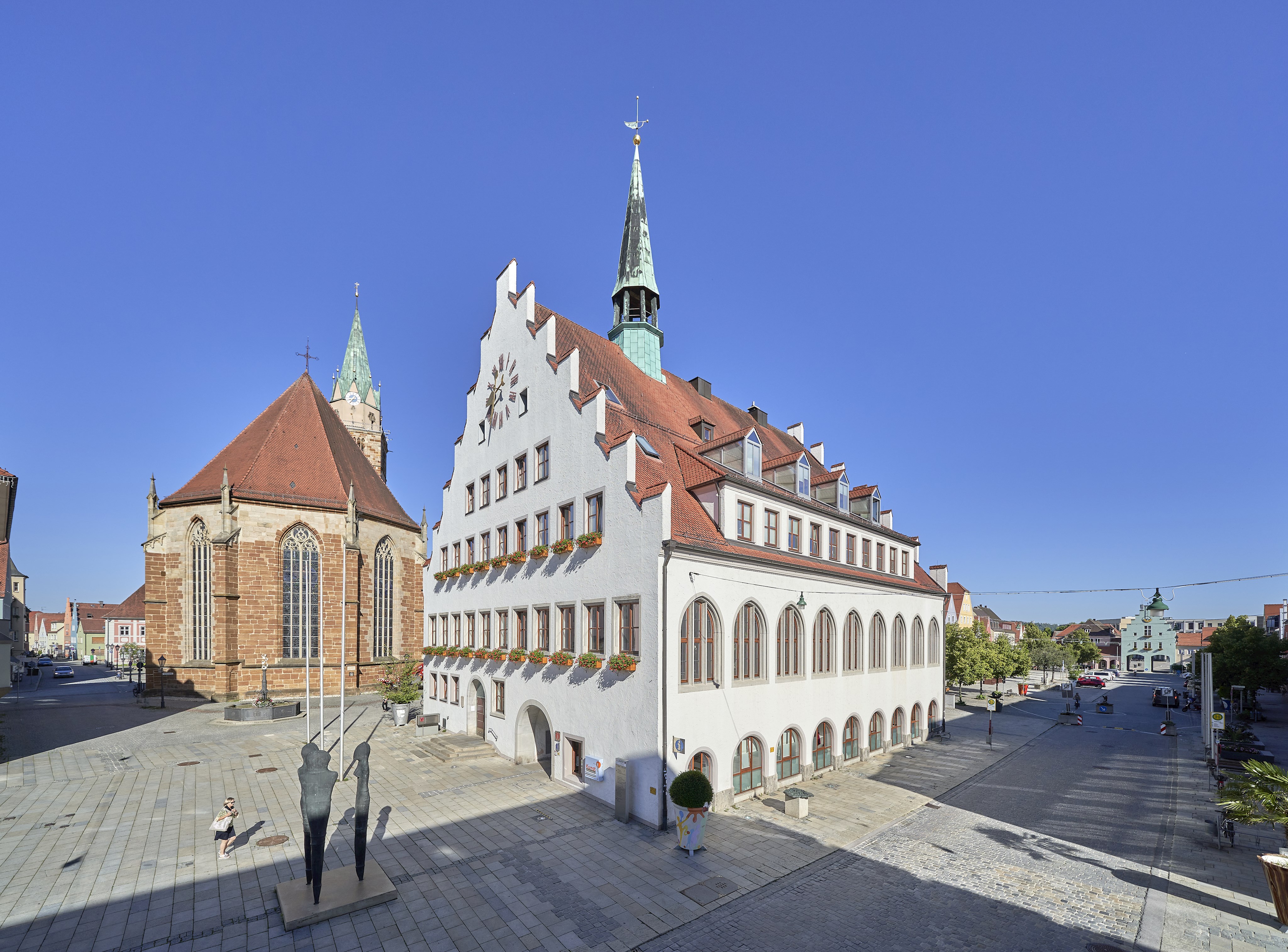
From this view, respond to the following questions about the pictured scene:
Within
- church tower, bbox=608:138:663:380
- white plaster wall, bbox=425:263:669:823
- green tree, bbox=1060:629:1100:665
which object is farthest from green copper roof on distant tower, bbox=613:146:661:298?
green tree, bbox=1060:629:1100:665

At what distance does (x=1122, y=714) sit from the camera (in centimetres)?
4706

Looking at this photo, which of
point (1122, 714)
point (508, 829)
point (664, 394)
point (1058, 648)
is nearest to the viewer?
point (508, 829)

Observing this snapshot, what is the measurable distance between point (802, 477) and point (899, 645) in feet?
35.1

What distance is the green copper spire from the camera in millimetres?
78688

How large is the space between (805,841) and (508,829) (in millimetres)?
7951

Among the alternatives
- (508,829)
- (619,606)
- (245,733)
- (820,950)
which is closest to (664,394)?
(619,606)

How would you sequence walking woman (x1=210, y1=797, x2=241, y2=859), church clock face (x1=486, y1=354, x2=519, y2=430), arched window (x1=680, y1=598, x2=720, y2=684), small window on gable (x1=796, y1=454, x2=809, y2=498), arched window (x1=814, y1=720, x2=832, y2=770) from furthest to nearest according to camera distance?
church clock face (x1=486, y1=354, x2=519, y2=430), small window on gable (x1=796, y1=454, x2=809, y2=498), arched window (x1=814, y1=720, x2=832, y2=770), arched window (x1=680, y1=598, x2=720, y2=684), walking woman (x1=210, y1=797, x2=241, y2=859)

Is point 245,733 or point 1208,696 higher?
point 1208,696

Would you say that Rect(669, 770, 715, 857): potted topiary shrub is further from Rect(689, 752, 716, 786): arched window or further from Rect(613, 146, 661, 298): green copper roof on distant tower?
Rect(613, 146, 661, 298): green copper roof on distant tower

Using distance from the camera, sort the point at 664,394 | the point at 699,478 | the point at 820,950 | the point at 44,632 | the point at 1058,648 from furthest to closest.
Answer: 1. the point at 44,632
2. the point at 1058,648
3. the point at 664,394
4. the point at 699,478
5. the point at 820,950

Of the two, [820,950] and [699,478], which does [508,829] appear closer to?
[820,950]

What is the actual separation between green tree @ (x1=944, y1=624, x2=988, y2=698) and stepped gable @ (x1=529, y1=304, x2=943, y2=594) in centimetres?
1782

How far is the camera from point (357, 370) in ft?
262

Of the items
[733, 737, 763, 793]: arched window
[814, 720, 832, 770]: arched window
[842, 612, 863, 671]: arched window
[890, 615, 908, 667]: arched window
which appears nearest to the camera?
[733, 737, 763, 793]: arched window
